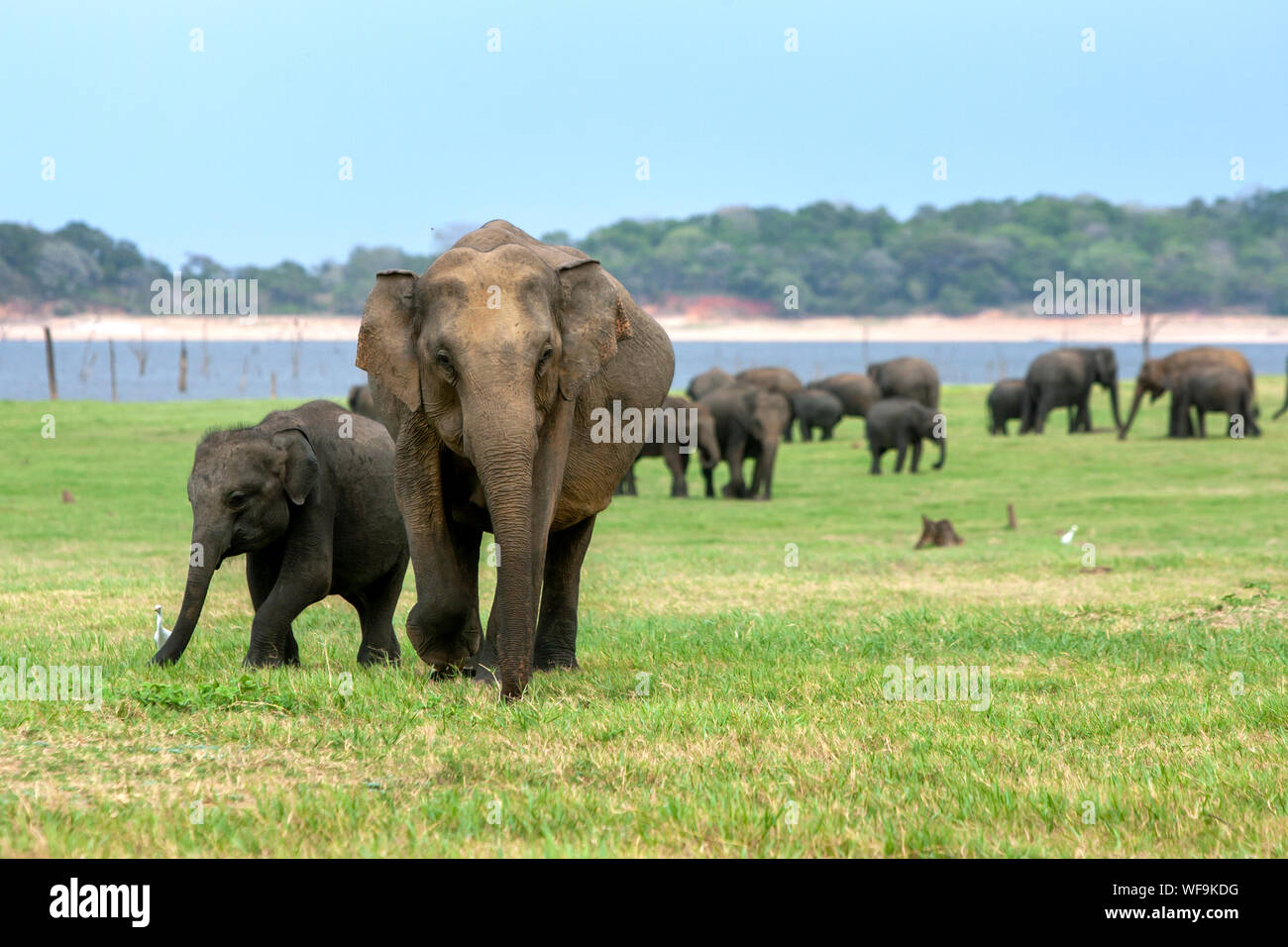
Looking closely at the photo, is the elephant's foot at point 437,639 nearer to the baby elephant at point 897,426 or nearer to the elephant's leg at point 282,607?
the elephant's leg at point 282,607

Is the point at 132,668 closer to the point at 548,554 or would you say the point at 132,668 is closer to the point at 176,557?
the point at 548,554

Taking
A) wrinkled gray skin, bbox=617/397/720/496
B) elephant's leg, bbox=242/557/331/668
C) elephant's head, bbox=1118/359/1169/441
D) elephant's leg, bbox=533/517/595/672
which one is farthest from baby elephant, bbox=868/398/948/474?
elephant's leg, bbox=242/557/331/668

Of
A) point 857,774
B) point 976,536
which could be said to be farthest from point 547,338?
point 976,536

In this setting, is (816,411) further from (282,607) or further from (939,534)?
(282,607)

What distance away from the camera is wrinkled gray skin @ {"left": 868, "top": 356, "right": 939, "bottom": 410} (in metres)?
52.7

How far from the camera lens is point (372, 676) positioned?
914cm

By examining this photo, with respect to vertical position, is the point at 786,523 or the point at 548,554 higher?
the point at 548,554

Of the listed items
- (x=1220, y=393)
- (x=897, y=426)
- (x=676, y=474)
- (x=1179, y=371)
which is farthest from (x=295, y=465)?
(x=1179, y=371)

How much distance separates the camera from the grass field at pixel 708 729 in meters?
5.57

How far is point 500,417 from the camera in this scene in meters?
7.88

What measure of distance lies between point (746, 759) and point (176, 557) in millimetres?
16242

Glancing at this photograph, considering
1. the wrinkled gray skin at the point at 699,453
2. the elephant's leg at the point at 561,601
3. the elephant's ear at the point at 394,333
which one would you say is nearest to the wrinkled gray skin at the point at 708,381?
the wrinkled gray skin at the point at 699,453

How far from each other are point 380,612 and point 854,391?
42696 millimetres
